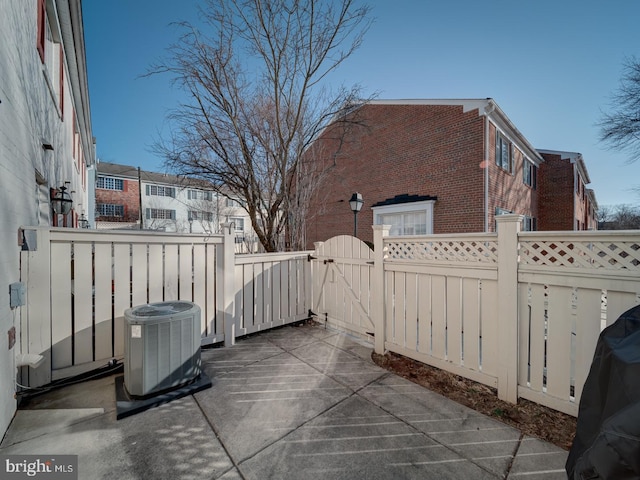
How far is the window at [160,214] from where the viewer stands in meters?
25.8

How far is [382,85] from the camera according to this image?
227 inches

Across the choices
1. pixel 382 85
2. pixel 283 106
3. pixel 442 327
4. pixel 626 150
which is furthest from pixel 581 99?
pixel 442 327

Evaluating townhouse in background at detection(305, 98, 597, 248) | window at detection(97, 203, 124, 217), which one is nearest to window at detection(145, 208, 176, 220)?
window at detection(97, 203, 124, 217)

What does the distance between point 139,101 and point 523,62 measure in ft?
28.8

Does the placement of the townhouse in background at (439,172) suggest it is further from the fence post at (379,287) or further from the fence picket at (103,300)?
the fence picket at (103,300)

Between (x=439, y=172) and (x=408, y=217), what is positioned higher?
(x=439, y=172)

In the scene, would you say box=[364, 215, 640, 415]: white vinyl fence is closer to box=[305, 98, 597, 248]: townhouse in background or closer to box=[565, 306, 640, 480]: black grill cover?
box=[565, 306, 640, 480]: black grill cover

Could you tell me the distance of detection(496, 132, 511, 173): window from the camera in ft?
29.6

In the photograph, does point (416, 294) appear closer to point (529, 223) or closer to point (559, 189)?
point (529, 223)

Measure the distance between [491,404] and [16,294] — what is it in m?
4.22

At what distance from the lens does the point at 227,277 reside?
154 inches

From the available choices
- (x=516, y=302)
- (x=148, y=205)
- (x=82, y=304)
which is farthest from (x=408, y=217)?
(x=148, y=205)

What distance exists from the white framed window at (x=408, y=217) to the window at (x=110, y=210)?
24.5 meters

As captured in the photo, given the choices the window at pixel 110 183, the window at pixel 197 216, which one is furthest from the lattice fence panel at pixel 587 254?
the window at pixel 110 183
